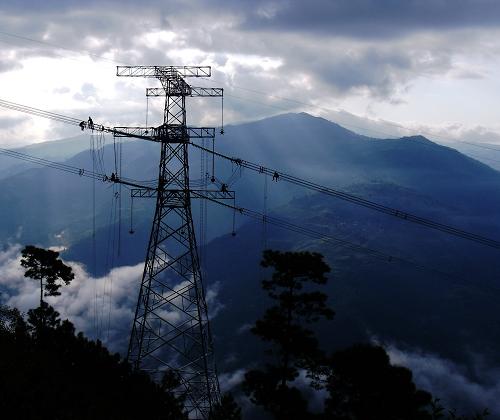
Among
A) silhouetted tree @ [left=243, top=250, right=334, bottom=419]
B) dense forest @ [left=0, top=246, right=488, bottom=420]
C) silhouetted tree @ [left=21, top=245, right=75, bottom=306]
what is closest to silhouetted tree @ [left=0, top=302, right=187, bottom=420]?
dense forest @ [left=0, top=246, right=488, bottom=420]

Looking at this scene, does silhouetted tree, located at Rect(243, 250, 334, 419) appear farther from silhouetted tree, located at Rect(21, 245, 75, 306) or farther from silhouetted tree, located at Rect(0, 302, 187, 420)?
silhouetted tree, located at Rect(21, 245, 75, 306)

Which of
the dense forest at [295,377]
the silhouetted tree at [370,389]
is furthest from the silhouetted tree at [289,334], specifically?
the silhouetted tree at [370,389]

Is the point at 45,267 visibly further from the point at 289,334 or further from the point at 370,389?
the point at 370,389

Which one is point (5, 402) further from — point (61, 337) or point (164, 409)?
point (61, 337)

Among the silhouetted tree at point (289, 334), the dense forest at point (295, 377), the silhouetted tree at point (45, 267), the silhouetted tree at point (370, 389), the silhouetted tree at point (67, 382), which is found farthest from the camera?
the silhouetted tree at point (45, 267)

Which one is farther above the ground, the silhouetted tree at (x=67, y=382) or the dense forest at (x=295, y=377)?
the dense forest at (x=295, y=377)

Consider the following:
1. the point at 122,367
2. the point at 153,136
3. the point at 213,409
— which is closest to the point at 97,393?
the point at 122,367

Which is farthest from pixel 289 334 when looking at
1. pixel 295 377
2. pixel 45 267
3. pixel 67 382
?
pixel 45 267

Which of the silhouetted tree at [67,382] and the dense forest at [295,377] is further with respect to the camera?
the dense forest at [295,377]

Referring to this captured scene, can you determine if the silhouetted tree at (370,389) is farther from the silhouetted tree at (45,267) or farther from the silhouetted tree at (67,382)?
the silhouetted tree at (45,267)
